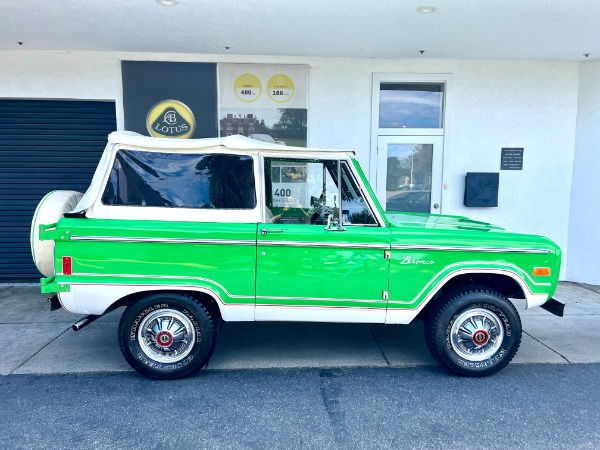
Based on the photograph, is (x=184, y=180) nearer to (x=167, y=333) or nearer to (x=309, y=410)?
(x=167, y=333)

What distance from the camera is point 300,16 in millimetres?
5062

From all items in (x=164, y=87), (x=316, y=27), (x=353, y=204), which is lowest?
(x=353, y=204)

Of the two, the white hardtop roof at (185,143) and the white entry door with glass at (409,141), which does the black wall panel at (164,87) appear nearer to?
the white entry door with glass at (409,141)

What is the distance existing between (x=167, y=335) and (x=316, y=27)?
4229 millimetres

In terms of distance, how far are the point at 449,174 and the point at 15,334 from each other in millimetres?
6486

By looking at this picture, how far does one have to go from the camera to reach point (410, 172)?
6.91 meters

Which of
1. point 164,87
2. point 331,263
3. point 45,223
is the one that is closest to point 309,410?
point 331,263

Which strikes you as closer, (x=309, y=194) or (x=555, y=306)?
(x=555, y=306)

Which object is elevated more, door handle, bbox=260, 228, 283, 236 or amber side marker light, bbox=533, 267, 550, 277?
door handle, bbox=260, 228, 283, 236

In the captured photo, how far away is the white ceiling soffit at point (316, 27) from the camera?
15.7 ft

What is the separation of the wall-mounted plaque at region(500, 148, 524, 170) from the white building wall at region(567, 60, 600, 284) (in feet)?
3.12

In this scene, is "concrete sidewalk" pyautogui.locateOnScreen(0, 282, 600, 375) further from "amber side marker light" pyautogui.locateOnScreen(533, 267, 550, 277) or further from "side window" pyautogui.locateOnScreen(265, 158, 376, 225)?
"side window" pyautogui.locateOnScreen(265, 158, 376, 225)

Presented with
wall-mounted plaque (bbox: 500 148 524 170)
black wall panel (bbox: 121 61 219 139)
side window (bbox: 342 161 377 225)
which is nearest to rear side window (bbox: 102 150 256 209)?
side window (bbox: 342 161 377 225)

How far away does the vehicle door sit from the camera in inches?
138
